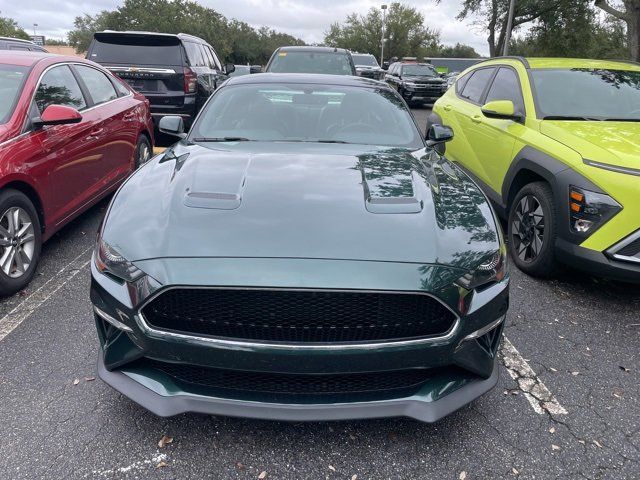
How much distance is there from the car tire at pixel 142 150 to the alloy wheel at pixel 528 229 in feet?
13.9

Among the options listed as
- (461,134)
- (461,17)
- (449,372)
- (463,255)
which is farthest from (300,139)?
(461,17)

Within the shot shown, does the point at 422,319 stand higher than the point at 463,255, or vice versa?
the point at 463,255

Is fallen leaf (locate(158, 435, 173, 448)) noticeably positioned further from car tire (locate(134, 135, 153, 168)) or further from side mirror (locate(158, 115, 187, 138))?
car tire (locate(134, 135, 153, 168))

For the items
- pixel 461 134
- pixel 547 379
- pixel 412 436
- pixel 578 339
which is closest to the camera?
pixel 412 436

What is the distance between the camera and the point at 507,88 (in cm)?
503

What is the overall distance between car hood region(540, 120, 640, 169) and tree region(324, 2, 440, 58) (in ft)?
228

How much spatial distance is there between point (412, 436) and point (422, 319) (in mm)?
670

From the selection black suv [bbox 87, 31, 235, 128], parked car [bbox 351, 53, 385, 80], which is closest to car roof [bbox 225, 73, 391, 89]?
black suv [bbox 87, 31, 235, 128]

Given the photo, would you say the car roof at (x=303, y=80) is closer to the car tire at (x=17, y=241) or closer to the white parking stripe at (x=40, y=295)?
the car tire at (x=17, y=241)

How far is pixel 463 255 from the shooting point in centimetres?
214

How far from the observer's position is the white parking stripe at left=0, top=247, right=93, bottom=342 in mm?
3229

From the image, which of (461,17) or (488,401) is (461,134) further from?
(461,17)

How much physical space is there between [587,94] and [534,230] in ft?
5.15

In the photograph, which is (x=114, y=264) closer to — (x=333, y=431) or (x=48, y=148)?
(x=333, y=431)
